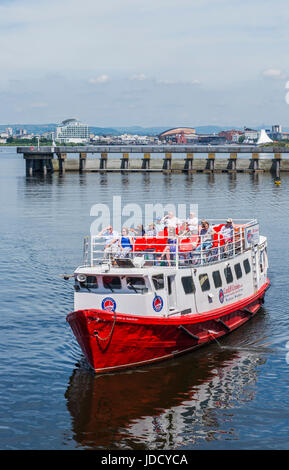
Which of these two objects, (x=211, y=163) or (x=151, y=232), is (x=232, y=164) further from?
(x=151, y=232)

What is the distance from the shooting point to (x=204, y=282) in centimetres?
2527

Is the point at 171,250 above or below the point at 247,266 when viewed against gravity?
above

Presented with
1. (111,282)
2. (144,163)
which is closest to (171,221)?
(111,282)

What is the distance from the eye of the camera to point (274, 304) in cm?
3180

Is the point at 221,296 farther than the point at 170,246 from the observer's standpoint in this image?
Yes

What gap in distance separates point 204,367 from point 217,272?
14.1 feet

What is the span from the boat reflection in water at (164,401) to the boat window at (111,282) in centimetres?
311

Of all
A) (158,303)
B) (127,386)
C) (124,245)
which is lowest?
(127,386)

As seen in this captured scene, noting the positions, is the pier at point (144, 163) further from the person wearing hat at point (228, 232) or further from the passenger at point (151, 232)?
the passenger at point (151, 232)

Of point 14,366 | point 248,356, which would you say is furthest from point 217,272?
point 14,366

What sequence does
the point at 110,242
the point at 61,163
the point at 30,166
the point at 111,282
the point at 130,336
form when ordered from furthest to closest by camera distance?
1. the point at 30,166
2. the point at 61,163
3. the point at 110,242
4. the point at 111,282
5. the point at 130,336

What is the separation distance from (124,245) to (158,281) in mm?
2556

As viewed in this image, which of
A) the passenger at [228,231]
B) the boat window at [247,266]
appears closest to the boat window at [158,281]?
the passenger at [228,231]

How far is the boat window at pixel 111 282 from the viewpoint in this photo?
22.7m
